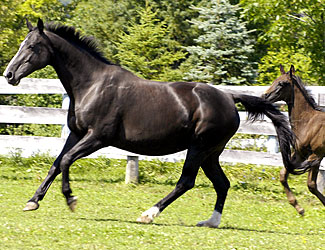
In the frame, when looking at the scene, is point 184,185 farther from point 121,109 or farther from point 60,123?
point 60,123

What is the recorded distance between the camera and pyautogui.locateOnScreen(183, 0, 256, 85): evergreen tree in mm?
19047

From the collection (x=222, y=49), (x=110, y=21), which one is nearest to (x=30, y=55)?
(x=222, y=49)

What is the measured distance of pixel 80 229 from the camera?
20.5 feet

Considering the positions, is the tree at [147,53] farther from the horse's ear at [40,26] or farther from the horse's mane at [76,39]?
the horse's ear at [40,26]

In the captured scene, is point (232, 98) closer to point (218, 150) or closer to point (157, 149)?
point (218, 150)

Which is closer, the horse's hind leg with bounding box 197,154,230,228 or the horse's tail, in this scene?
the horse's hind leg with bounding box 197,154,230,228

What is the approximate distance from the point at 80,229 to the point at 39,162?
509cm

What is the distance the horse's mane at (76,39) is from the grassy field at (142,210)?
2051mm

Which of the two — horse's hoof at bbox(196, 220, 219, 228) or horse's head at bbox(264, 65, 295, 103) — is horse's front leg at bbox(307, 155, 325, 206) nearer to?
horse's head at bbox(264, 65, 295, 103)

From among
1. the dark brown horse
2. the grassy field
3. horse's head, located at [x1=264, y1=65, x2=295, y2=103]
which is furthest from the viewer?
horse's head, located at [x1=264, y1=65, x2=295, y2=103]

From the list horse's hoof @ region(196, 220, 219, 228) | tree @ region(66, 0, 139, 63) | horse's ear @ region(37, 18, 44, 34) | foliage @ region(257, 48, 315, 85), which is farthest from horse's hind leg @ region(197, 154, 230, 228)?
tree @ region(66, 0, 139, 63)

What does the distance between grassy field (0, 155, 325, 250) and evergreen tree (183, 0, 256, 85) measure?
815cm

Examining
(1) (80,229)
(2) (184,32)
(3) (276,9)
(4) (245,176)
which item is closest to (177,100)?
(1) (80,229)

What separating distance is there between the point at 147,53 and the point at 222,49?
2745 mm
